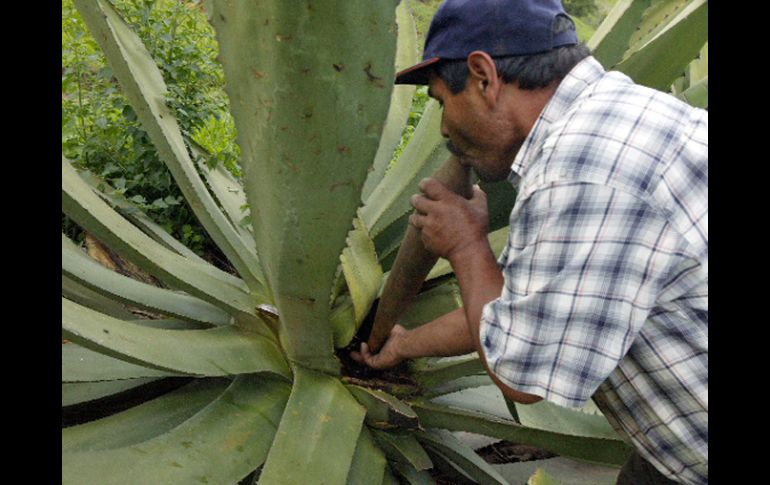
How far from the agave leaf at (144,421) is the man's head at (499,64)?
2.52 ft

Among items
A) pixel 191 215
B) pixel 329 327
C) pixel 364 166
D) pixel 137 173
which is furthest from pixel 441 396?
pixel 137 173

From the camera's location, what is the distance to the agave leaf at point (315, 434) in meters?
1.38

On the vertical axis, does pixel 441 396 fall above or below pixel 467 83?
below

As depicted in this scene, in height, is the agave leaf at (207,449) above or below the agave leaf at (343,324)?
below

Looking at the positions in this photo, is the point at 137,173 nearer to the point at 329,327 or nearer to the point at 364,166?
the point at 329,327

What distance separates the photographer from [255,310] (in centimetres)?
167

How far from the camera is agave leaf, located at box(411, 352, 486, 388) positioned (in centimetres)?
159

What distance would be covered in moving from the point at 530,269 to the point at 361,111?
326mm

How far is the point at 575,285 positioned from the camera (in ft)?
3.32

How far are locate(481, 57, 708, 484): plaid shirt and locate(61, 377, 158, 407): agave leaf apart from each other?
0.87 m

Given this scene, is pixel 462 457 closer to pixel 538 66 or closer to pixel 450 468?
pixel 450 468

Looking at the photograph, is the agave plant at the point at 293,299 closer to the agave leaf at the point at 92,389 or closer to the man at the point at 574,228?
the agave leaf at the point at 92,389

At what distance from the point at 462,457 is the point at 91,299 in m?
0.85

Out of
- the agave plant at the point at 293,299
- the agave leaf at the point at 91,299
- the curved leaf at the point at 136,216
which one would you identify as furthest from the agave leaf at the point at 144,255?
the curved leaf at the point at 136,216
